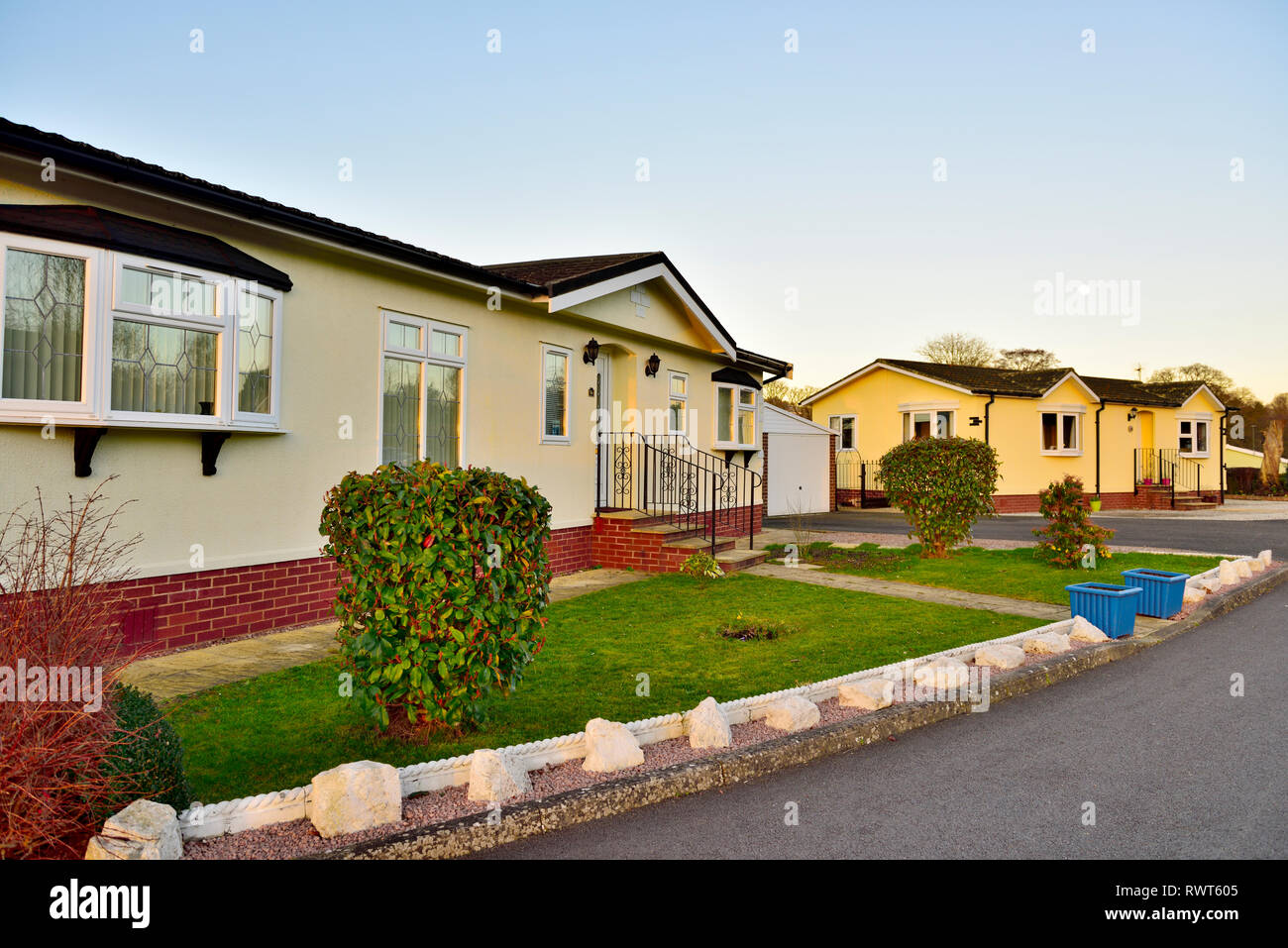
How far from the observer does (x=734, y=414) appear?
16.4 m

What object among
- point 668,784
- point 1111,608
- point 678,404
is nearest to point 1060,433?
point 678,404

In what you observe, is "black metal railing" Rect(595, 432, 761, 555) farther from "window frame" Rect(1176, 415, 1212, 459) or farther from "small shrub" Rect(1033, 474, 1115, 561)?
"window frame" Rect(1176, 415, 1212, 459)

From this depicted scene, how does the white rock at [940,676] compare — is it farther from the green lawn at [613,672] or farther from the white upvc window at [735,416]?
the white upvc window at [735,416]

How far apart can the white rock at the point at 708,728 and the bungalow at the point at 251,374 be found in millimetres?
4600

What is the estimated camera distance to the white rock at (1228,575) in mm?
10617

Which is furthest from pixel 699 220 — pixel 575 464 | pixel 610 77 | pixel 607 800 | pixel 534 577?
pixel 607 800

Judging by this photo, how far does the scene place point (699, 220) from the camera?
15172 millimetres

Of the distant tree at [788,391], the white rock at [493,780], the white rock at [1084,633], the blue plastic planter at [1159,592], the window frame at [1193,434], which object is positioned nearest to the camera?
the white rock at [493,780]

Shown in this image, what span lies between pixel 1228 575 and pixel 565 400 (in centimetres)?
940

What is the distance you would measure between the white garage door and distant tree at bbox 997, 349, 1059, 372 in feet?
125

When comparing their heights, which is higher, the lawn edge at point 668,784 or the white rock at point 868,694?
the white rock at point 868,694

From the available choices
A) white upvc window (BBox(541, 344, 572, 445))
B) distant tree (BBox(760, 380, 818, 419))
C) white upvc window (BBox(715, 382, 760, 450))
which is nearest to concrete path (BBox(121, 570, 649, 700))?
white upvc window (BBox(541, 344, 572, 445))

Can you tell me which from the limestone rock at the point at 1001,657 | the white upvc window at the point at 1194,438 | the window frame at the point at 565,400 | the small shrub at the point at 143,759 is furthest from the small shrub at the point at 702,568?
the white upvc window at the point at 1194,438

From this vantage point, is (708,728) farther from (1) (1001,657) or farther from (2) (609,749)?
(1) (1001,657)
